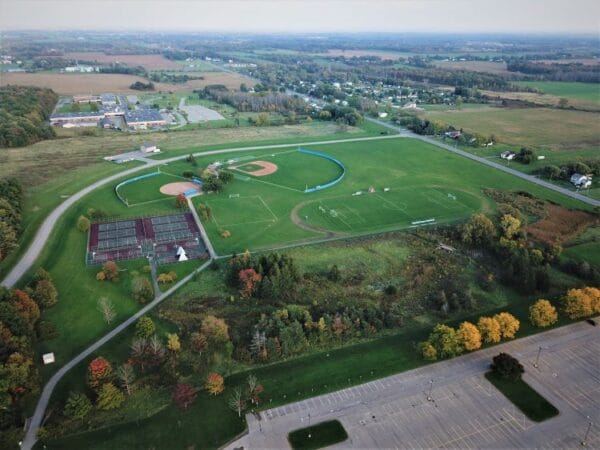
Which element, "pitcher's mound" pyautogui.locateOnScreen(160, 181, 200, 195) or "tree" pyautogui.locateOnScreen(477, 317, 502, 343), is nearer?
"tree" pyautogui.locateOnScreen(477, 317, 502, 343)

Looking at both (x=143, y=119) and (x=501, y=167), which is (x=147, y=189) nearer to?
(x=143, y=119)

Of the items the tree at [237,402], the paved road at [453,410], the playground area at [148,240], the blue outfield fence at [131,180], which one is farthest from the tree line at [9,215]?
the paved road at [453,410]

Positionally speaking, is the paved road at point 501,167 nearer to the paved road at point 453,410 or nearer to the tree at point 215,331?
the paved road at point 453,410

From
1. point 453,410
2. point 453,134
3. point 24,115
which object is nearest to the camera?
point 453,410

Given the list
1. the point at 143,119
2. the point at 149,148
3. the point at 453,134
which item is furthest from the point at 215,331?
the point at 143,119

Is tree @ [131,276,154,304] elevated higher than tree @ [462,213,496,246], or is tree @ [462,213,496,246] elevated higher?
tree @ [462,213,496,246]

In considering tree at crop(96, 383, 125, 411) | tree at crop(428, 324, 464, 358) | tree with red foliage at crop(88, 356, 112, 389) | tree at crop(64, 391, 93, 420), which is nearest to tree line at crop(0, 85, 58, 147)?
tree with red foliage at crop(88, 356, 112, 389)

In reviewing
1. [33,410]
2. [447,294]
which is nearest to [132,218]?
[33,410]

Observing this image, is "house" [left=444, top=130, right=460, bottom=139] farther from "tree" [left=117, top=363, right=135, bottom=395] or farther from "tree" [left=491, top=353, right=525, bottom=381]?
"tree" [left=117, top=363, right=135, bottom=395]
